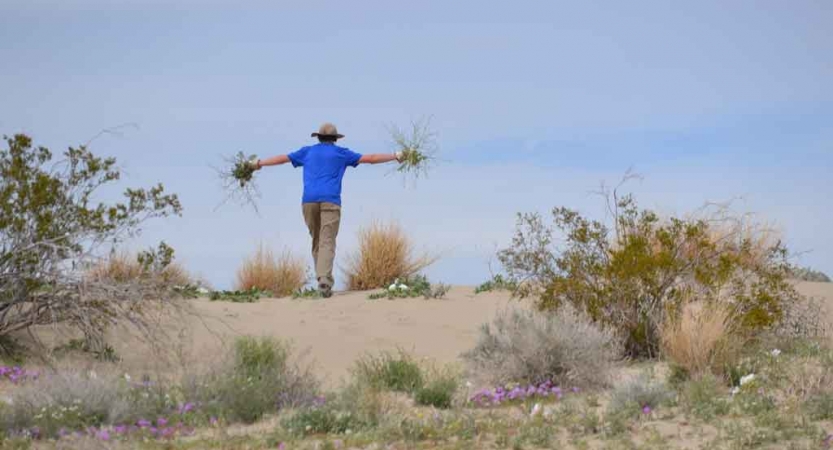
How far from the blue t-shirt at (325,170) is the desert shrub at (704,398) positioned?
8292 millimetres

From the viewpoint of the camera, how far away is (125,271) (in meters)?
15.0

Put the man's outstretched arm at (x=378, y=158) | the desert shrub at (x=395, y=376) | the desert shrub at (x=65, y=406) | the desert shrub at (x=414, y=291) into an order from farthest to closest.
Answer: the man's outstretched arm at (x=378, y=158), the desert shrub at (x=414, y=291), the desert shrub at (x=395, y=376), the desert shrub at (x=65, y=406)

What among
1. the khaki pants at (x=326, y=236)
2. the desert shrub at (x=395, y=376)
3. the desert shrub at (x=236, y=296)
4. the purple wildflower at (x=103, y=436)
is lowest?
the purple wildflower at (x=103, y=436)

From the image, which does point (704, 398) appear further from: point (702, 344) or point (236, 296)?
point (236, 296)

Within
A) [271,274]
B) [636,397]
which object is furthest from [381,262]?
[636,397]

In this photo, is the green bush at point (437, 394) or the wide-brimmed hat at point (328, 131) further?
the wide-brimmed hat at point (328, 131)

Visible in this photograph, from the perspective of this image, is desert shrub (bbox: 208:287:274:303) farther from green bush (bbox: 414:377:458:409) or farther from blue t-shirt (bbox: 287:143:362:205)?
green bush (bbox: 414:377:458:409)

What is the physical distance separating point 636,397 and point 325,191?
8.84 meters

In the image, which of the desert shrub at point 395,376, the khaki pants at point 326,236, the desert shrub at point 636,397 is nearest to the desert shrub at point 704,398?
the desert shrub at point 636,397

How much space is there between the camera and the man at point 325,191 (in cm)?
1647

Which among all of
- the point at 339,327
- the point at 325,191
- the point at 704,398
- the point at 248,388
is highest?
the point at 325,191

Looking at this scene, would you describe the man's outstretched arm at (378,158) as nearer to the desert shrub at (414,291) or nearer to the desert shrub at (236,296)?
the desert shrub at (414,291)

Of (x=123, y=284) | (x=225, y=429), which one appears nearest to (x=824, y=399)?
(x=225, y=429)

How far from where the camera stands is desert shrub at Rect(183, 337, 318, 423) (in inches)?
329
